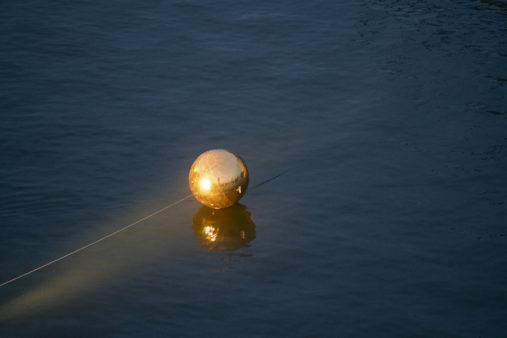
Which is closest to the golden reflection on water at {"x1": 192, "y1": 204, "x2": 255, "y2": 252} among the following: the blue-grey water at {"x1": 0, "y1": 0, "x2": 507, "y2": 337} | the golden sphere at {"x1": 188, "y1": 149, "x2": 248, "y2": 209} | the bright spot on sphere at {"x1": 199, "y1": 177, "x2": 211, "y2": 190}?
the blue-grey water at {"x1": 0, "y1": 0, "x2": 507, "y2": 337}

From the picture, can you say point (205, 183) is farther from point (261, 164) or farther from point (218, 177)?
point (261, 164)

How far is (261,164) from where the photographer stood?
483 inches

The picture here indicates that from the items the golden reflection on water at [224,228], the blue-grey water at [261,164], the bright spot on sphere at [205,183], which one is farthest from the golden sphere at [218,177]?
the blue-grey water at [261,164]

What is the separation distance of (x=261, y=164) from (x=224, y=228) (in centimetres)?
217

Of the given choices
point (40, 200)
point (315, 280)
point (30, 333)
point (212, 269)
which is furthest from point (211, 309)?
point (40, 200)

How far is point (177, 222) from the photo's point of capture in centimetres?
Answer: 1055

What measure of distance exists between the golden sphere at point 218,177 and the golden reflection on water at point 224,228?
31 cm

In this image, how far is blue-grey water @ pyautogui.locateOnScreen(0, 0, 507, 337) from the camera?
8531 mm

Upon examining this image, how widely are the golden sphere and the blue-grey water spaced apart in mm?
438

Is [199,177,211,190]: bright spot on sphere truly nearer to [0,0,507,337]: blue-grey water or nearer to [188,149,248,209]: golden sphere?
[188,149,248,209]: golden sphere

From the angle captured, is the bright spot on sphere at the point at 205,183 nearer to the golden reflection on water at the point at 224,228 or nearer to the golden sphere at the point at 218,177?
the golden sphere at the point at 218,177

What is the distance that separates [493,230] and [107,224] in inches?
234

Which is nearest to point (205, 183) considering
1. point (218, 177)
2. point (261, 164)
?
point (218, 177)

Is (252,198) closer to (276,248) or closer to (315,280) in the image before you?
(276,248)
